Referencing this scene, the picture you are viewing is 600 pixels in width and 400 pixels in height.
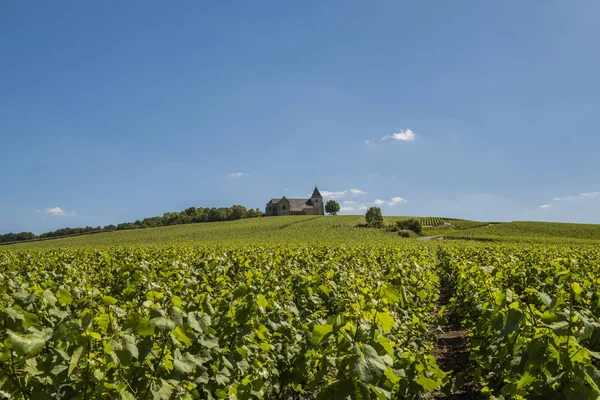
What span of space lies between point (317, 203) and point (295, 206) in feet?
33.8

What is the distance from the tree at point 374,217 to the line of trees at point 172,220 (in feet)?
157

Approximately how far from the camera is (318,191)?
150625 mm

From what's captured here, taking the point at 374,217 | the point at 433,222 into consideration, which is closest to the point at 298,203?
the point at 374,217

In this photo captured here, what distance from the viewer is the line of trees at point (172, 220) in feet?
359

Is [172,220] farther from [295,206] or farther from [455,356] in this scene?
[455,356]

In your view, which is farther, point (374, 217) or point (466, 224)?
point (466, 224)

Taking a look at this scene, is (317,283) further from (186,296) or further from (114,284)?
(114,284)

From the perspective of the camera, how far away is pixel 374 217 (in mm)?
98188

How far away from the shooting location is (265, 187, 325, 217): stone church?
460 feet

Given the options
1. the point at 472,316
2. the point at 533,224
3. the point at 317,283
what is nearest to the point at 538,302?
the point at 472,316

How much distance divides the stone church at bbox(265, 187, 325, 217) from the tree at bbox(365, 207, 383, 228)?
42.6 meters

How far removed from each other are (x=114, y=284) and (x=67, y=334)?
25.9 feet

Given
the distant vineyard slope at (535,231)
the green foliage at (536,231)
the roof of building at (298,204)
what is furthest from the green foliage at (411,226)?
the roof of building at (298,204)

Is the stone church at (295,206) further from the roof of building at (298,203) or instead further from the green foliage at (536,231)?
the green foliage at (536,231)
